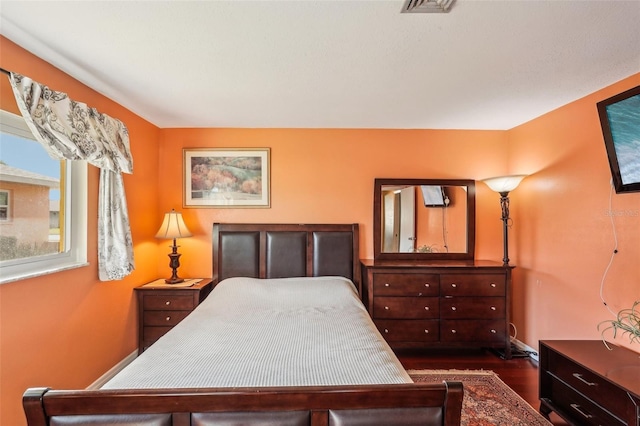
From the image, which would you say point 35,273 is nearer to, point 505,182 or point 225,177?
point 225,177

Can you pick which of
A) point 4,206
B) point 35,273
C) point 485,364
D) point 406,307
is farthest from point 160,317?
point 485,364

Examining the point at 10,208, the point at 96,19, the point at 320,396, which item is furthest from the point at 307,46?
the point at 10,208

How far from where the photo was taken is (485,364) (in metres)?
2.85

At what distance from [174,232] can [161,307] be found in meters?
0.71

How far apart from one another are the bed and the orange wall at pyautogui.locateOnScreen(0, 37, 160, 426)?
0.77 metres

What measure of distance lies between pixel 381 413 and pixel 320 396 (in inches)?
9.1

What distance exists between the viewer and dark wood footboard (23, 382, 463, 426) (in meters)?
1.07

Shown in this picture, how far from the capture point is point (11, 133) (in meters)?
1.74

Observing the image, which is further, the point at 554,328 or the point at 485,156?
the point at 485,156

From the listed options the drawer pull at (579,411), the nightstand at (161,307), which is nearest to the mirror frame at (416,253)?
the drawer pull at (579,411)

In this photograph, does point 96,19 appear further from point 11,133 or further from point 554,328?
point 554,328

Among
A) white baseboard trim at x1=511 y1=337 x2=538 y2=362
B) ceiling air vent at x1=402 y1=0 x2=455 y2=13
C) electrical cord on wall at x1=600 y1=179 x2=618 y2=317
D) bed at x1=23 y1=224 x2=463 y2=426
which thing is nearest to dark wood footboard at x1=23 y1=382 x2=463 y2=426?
bed at x1=23 y1=224 x2=463 y2=426

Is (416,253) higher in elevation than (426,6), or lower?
lower

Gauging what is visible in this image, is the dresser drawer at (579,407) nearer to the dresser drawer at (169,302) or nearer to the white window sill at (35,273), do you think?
the dresser drawer at (169,302)
